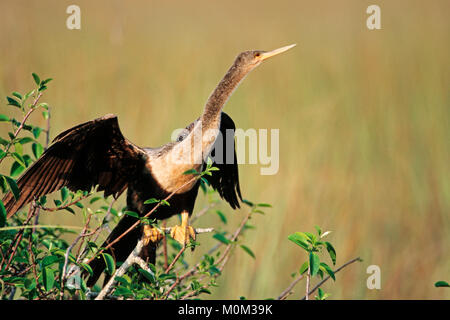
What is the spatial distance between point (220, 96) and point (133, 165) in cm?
57

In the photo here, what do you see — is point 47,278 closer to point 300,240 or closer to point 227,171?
point 300,240

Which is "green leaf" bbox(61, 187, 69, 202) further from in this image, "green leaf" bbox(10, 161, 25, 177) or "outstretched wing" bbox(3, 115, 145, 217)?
"green leaf" bbox(10, 161, 25, 177)

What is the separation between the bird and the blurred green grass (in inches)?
43.4

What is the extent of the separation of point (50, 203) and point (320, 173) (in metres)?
2.12

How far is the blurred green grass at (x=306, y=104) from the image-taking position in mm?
Answer: 3900

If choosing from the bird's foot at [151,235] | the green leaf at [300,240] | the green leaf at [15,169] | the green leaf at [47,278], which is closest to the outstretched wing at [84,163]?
the green leaf at [15,169]

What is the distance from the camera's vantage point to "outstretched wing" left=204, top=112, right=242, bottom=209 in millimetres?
3191

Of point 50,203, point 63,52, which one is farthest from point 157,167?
point 63,52

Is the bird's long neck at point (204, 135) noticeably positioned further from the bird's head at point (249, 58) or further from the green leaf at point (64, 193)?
the green leaf at point (64, 193)

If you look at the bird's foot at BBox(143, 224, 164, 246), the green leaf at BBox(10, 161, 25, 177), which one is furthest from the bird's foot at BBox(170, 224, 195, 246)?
the green leaf at BBox(10, 161, 25, 177)

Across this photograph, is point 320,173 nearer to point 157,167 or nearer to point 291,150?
point 291,150

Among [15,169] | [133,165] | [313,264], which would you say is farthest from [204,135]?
[313,264]

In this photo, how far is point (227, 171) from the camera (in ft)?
10.7

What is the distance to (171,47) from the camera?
18.2 ft
